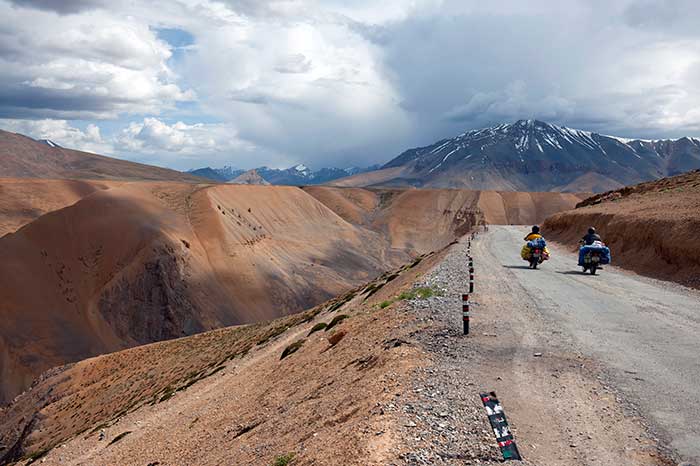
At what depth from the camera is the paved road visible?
8.38m

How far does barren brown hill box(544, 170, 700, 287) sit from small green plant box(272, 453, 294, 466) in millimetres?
19419

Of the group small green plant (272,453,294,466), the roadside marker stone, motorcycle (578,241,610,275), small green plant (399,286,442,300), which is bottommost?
small green plant (272,453,294,466)

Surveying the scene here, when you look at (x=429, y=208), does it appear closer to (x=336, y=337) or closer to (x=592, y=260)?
(x=592, y=260)

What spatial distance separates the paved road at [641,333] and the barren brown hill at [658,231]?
214 cm

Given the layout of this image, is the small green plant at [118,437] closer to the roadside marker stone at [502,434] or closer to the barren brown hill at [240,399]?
the barren brown hill at [240,399]

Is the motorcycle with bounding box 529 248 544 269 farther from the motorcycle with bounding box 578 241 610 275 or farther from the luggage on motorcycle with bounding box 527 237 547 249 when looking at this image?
the motorcycle with bounding box 578 241 610 275

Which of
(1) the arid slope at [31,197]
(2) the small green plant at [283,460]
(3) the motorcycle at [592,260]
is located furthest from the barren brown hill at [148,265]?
(2) the small green plant at [283,460]

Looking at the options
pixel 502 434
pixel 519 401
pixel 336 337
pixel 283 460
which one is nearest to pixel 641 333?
pixel 519 401

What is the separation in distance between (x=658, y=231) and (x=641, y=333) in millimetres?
18337

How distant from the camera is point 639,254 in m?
29.8

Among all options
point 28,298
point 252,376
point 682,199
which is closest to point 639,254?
point 682,199

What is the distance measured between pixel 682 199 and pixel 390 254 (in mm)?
74551

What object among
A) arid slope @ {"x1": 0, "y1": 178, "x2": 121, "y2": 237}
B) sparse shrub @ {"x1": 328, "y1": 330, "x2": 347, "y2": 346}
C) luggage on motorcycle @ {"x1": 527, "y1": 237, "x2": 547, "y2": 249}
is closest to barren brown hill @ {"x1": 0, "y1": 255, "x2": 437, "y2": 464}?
sparse shrub @ {"x1": 328, "y1": 330, "x2": 347, "y2": 346}

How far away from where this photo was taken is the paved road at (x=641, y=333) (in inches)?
330
